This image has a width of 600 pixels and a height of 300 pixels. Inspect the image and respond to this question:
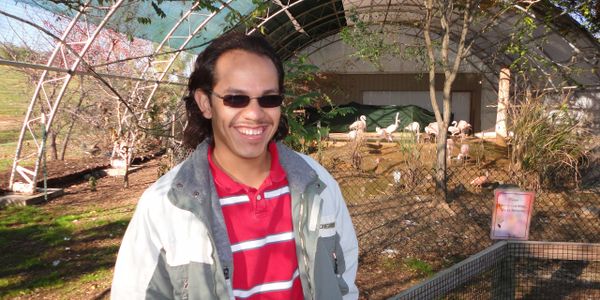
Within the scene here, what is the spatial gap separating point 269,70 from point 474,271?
5.86 ft

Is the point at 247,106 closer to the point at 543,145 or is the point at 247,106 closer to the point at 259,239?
the point at 259,239

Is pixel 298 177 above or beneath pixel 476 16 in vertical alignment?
beneath

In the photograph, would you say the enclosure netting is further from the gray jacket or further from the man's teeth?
the man's teeth

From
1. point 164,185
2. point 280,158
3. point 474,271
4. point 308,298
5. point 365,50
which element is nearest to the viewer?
point 164,185

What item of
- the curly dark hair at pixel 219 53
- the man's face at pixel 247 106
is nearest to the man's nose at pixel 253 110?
the man's face at pixel 247 106

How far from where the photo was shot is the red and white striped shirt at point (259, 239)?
1.75 meters

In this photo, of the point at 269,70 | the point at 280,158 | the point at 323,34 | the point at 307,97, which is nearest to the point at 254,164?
the point at 280,158

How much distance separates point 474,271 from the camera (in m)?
2.87

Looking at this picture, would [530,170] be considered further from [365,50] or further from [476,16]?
[365,50]

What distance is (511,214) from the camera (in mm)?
3283

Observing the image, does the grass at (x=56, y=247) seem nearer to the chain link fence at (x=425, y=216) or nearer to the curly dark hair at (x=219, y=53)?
the chain link fence at (x=425, y=216)

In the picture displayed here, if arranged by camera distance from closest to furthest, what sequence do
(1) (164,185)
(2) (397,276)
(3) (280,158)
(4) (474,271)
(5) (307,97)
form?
(1) (164,185)
(3) (280,158)
(4) (474,271)
(5) (307,97)
(2) (397,276)

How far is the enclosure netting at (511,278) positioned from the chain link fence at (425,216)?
3.83ft

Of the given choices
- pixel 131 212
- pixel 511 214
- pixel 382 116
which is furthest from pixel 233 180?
pixel 382 116
